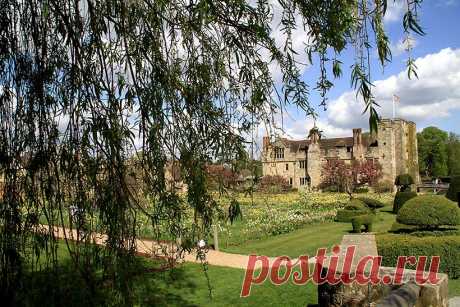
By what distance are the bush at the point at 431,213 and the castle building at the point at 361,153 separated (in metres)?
32.2

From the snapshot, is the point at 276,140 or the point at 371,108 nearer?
the point at 371,108

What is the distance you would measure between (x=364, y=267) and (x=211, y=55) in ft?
16.2

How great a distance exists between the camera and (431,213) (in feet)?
38.8

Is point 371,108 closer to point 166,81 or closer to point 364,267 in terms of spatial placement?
point 166,81

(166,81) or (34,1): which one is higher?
(34,1)

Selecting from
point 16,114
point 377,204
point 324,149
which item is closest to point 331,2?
point 16,114

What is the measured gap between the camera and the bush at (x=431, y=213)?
11742mm

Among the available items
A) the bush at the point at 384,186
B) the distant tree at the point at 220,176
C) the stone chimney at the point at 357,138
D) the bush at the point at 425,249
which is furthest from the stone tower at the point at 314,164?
the distant tree at the point at 220,176

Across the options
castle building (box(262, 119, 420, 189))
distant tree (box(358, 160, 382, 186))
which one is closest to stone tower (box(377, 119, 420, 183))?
castle building (box(262, 119, 420, 189))

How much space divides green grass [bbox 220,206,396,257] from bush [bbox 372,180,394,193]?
2232cm

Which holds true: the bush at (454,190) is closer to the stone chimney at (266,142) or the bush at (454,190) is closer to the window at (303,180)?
the window at (303,180)

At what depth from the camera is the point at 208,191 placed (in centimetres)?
319

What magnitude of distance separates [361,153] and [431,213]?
121ft

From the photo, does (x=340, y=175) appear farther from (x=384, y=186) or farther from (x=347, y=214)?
(x=347, y=214)
